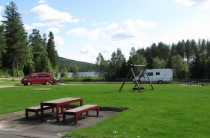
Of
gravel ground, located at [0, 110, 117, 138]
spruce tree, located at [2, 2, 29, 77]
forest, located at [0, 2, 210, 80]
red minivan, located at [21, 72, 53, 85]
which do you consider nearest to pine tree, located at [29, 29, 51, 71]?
forest, located at [0, 2, 210, 80]

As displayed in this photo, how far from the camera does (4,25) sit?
202ft

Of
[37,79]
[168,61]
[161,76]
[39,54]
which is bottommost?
[37,79]

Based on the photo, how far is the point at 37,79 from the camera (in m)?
36.0

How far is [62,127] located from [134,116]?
271 centimetres

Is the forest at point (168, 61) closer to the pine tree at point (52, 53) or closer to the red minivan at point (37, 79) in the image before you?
the red minivan at point (37, 79)

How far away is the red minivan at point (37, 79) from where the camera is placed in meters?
35.0

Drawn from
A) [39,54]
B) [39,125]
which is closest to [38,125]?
[39,125]

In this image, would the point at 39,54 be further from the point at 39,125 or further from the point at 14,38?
the point at 39,125

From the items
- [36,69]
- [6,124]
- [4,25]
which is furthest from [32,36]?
[6,124]

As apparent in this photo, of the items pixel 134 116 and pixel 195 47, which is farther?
pixel 195 47

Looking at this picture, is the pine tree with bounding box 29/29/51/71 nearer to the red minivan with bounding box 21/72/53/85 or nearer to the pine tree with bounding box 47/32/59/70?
the pine tree with bounding box 47/32/59/70

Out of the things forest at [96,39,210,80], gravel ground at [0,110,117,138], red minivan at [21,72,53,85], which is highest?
forest at [96,39,210,80]

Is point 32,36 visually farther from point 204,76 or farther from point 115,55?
point 204,76

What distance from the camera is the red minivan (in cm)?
3500
